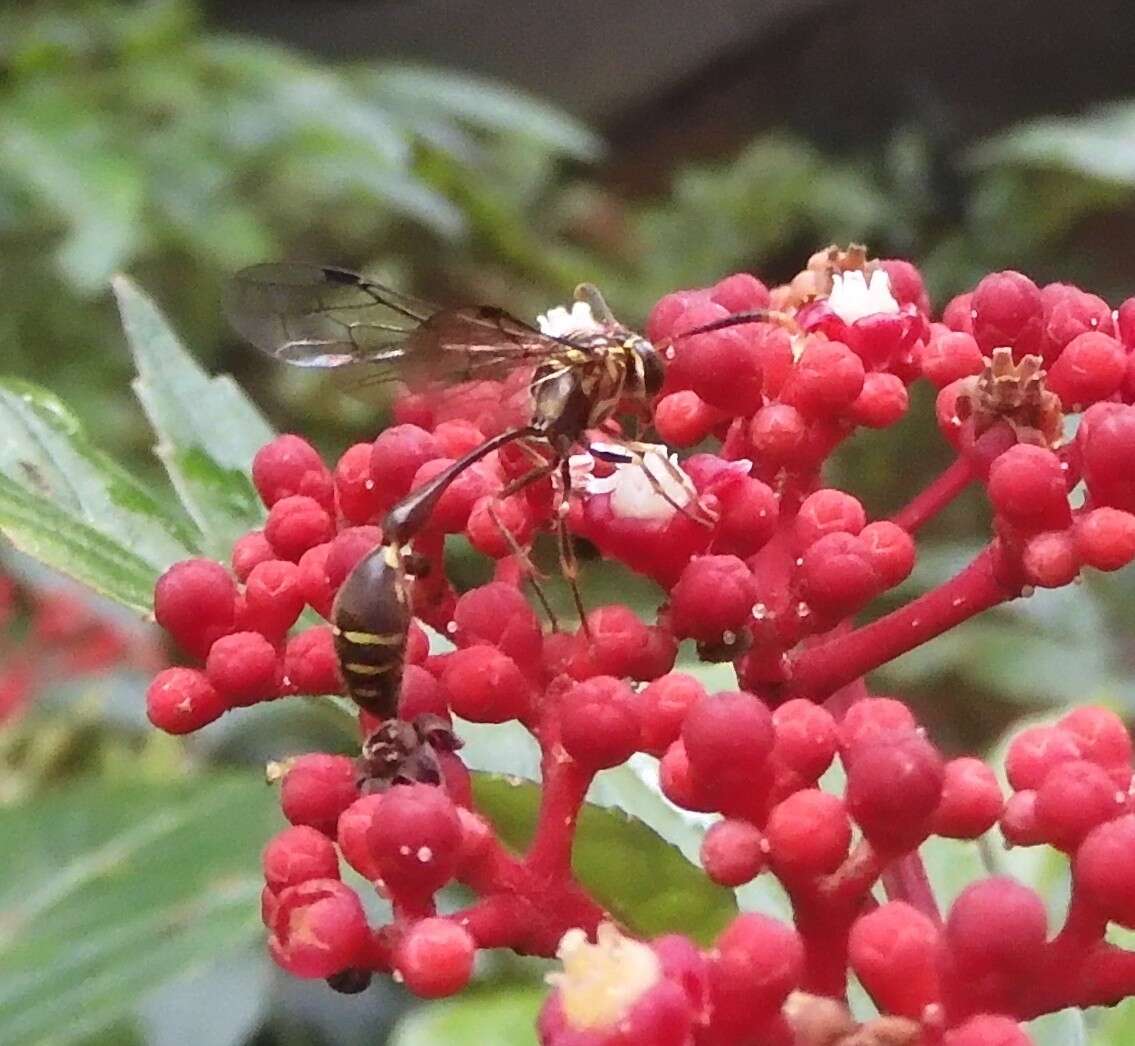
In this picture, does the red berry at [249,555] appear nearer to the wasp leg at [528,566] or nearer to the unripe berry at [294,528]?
the unripe berry at [294,528]

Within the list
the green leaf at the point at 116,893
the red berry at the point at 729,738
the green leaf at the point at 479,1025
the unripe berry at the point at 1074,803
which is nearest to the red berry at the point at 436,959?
the red berry at the point at 729,738

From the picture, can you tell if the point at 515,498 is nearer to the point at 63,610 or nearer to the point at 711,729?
the point at 711,729

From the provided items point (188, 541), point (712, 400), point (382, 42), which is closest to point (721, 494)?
point (712, 400)

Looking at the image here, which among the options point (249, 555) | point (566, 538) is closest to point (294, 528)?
point (249, 555)

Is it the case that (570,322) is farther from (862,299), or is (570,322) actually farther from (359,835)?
(359,835)

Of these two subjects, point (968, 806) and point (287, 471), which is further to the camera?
point (287, 471)

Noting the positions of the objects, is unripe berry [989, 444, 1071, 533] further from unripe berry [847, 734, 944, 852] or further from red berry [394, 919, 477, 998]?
red berry [394, 919, 477, 998]
